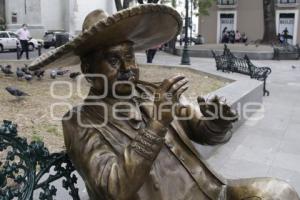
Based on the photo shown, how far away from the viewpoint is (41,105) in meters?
7.63

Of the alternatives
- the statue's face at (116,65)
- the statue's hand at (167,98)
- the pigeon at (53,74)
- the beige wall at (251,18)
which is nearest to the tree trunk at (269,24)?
the beige wall at (251,18)

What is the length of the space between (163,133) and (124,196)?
310 mm

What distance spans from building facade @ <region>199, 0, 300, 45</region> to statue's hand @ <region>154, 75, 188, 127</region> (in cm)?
3974

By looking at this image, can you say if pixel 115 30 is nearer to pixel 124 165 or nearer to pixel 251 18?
pixel 124 165

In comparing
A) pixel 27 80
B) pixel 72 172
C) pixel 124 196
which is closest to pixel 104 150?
pixel 124 196

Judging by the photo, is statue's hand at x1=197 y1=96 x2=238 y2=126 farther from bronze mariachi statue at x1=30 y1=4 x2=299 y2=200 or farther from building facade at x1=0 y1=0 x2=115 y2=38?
building facade at x1=0 y1=0 x2=115 y2=38

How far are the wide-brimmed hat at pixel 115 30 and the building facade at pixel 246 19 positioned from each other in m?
39.4

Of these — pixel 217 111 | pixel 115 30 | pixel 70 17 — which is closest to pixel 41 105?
pixel 217 111

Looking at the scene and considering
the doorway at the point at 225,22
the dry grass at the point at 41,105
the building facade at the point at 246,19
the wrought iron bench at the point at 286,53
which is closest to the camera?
the dry grass at the point at 41,105

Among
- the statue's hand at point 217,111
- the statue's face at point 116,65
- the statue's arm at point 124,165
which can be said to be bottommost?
the statue's arm at point 124,165

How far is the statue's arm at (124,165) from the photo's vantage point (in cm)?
175

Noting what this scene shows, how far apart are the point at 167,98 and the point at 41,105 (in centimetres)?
614

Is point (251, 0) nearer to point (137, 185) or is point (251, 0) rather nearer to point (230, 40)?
point (230, 40)

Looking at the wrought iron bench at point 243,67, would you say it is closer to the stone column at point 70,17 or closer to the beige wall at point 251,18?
the beige wall at point 251,18
